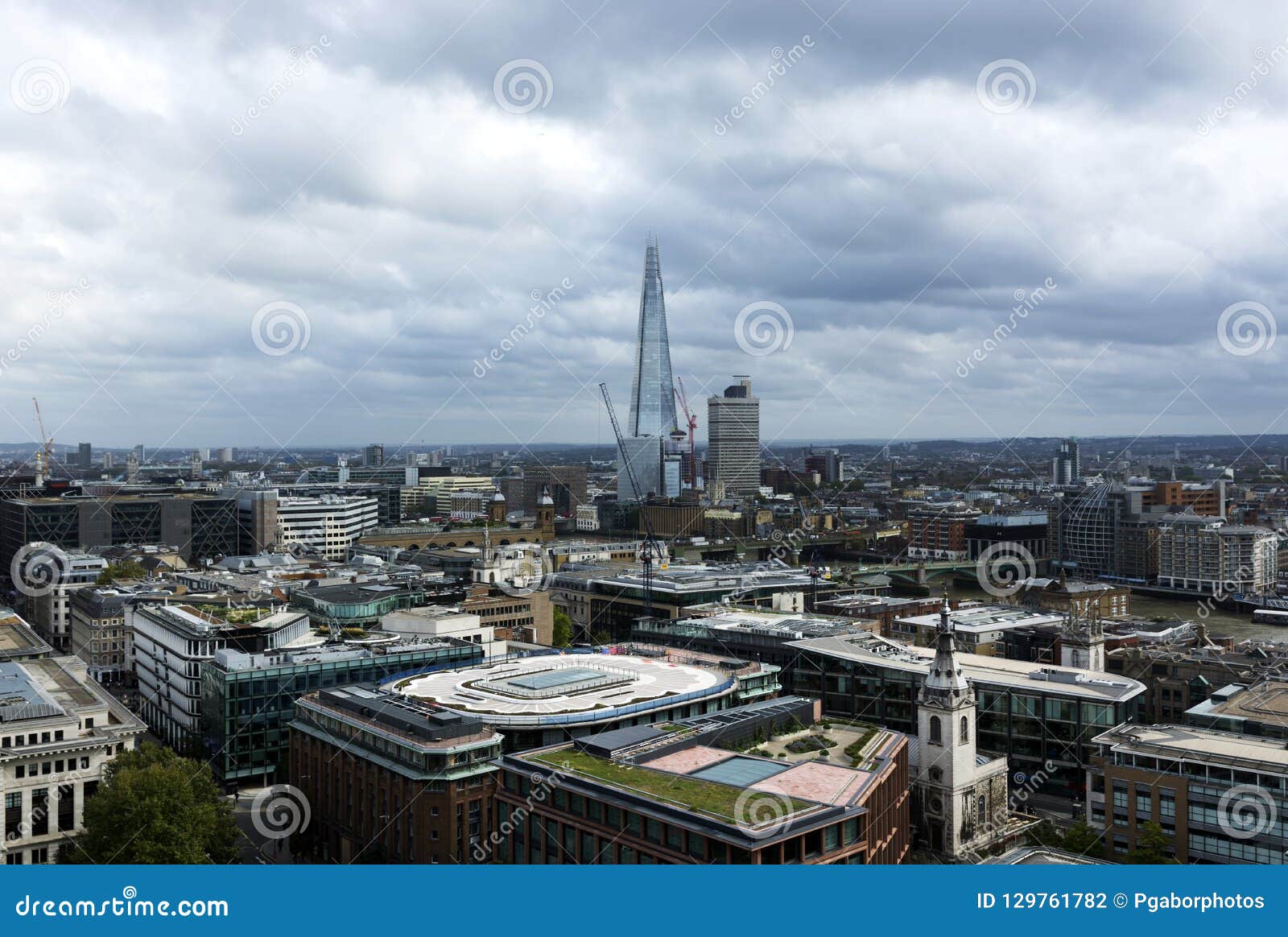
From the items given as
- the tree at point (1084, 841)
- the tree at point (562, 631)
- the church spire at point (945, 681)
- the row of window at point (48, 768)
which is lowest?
the tree at point (1084, 841)

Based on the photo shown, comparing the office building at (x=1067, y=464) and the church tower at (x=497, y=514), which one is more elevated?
the office building at (x=1067, y=464)

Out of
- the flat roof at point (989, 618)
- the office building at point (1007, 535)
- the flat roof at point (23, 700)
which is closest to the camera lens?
the flat roof at point (23, 700)

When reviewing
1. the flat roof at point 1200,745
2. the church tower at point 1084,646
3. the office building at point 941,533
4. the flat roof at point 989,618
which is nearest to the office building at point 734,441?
the office building at point 941,533

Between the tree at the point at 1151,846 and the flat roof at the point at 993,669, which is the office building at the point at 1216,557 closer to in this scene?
the flat roof at the point at 993,669

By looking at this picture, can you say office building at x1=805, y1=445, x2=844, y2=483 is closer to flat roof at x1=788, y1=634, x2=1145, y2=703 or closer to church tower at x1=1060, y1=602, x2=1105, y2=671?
church tower at x1=1060, y1=602, x2=1105, y2=671

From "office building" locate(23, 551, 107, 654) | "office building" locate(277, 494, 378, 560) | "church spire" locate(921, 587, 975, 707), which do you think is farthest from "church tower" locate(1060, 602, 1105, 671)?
"office building" locate(277, 494, 378, 560)

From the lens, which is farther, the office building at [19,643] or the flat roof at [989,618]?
the flat roof at [989,618]
